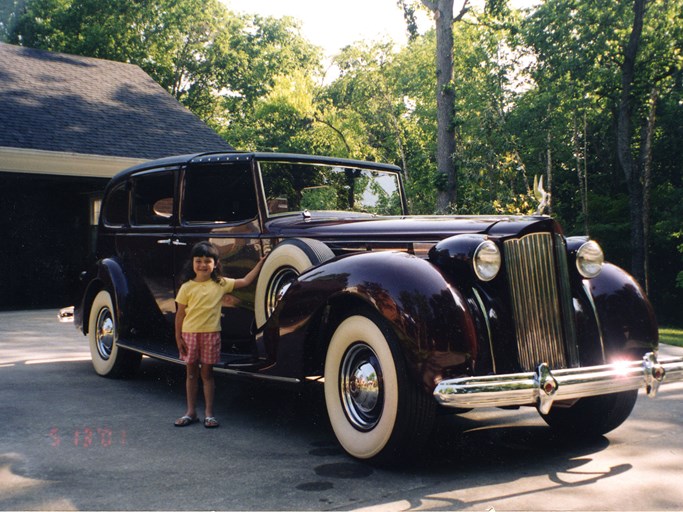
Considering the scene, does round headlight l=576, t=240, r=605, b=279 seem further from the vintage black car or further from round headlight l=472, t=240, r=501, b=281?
round headlight l=472, t=240, r=501, b=281

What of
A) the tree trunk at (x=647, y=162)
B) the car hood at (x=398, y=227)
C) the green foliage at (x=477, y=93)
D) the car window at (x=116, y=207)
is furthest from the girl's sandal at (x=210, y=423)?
the tree trunk at (x=647, y=162)

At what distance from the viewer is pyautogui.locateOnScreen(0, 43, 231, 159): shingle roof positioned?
14.3 meters

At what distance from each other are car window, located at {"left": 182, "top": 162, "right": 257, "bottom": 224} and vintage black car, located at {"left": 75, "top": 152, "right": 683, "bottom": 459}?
0.04ft

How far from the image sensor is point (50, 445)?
434 cm

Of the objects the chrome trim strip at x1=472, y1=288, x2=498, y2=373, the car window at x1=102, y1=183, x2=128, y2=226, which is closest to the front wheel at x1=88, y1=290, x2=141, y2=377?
the car window at x1=102, y1=183, x2=128, y2=226

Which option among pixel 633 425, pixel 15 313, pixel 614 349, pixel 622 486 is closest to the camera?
pixel 622 486

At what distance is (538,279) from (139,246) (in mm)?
3612

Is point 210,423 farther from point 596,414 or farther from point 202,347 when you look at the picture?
point 596,414

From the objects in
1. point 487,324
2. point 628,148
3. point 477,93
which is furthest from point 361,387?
point 628,148

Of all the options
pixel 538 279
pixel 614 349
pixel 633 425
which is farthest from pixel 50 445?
pixel 633 425

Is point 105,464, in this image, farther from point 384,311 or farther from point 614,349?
point 614,349

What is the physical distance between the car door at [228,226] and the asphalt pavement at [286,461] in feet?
2.08
